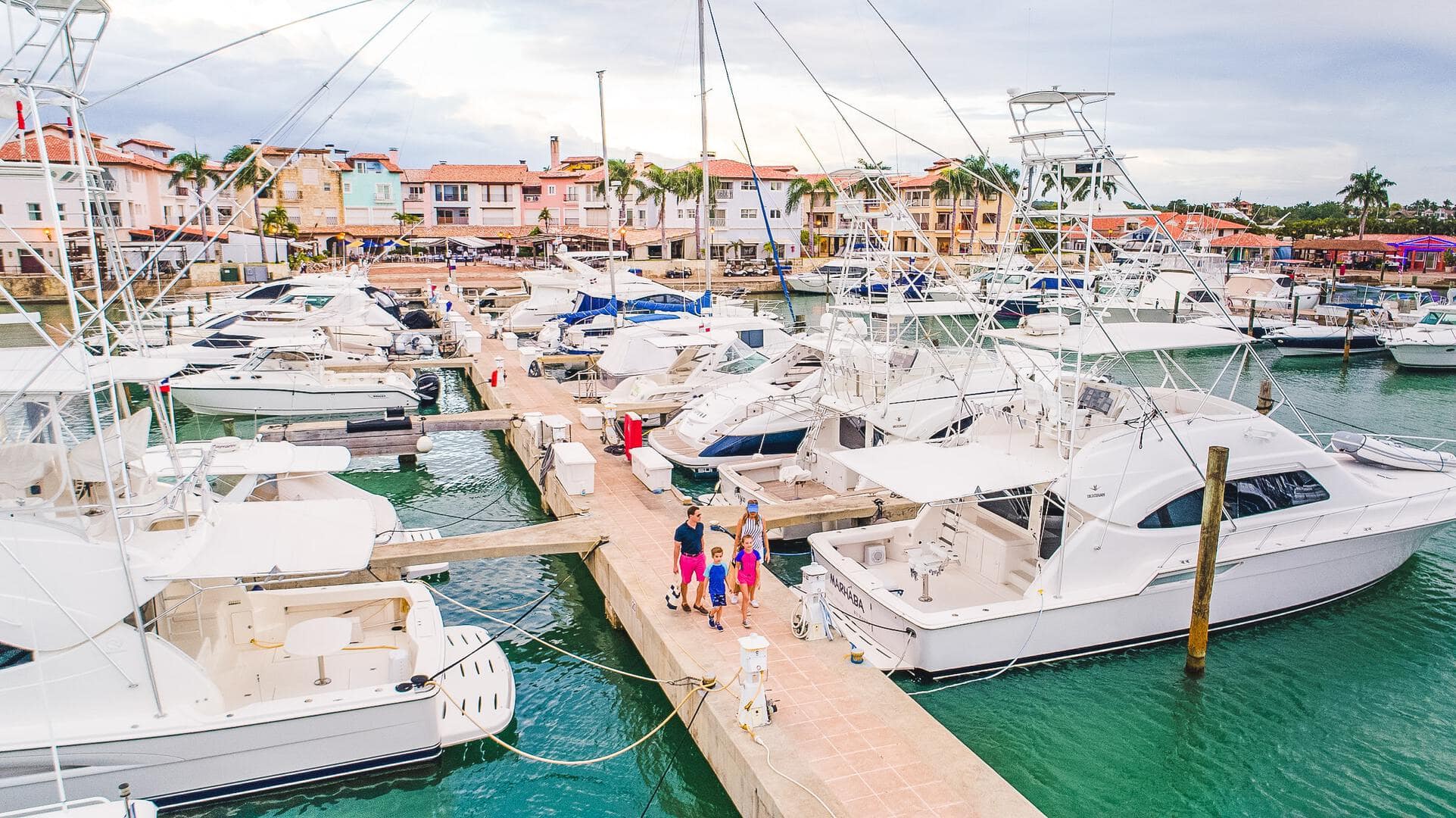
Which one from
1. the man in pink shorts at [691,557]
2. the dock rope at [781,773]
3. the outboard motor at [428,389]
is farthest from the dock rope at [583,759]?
the outboard motor at [428,389]

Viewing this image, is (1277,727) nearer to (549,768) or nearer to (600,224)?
(549,768)

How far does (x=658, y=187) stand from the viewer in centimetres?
7725

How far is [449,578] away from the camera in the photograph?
15.3 meters

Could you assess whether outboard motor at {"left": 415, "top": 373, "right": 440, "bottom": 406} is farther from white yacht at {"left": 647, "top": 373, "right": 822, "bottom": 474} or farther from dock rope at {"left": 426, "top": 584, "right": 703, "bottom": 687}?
dock rope at {"left": 426, "top": 584, "right": 703, "bottom": 687}

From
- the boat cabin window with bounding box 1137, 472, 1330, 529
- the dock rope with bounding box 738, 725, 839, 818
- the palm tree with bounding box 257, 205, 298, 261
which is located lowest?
the dock rope with bounding box 738, 725, 839, 818

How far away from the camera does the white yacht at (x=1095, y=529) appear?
11.6m

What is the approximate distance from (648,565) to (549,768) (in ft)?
11.5

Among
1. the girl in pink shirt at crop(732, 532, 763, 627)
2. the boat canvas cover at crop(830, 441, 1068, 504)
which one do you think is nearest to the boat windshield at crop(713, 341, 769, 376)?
the boat canvas cover at crop(830, 441, 1068, 504)

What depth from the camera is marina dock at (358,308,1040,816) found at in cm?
803

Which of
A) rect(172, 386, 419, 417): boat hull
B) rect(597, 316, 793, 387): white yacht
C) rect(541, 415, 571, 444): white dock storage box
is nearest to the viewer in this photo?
rect(541, 415, 571, 444): white dock storage box

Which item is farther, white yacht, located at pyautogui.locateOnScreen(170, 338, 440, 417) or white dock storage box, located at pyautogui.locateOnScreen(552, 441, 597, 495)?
white yacht, located at pyautogui.locateOnScreen(170, 338, 440, 417)

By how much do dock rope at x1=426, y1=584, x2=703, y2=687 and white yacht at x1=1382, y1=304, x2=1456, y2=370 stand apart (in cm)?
3877

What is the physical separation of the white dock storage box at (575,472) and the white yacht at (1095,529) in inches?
181

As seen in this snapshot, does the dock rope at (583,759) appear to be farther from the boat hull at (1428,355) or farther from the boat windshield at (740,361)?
the boat hull at (1428,355)
